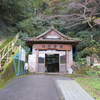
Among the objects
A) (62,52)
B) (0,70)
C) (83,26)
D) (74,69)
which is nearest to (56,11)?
(83,26)

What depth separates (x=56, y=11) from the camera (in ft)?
65.0

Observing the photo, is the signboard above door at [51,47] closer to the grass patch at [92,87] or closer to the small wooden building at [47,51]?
the small wooden building at [47,51]

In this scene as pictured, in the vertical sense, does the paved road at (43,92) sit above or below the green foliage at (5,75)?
below

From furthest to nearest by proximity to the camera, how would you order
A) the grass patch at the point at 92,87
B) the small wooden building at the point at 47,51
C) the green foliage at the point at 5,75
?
the small wooden building at the point at 47,51
the green foliage at the point at 5,75
the grass patch at the point at 92,87

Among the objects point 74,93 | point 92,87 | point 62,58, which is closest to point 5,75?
point 74,93

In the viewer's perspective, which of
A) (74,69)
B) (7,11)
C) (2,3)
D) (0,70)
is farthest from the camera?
(7,11)

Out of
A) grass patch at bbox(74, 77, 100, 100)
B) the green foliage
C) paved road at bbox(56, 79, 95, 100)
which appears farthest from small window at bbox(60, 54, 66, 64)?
paved road at bbox(56, 79, 95, 100)

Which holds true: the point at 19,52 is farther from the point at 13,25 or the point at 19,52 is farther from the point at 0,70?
the point at 13,25

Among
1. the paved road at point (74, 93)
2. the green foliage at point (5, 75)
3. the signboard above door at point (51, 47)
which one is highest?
the signboard above door at point (51, 47)

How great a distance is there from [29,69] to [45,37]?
13.4 feet

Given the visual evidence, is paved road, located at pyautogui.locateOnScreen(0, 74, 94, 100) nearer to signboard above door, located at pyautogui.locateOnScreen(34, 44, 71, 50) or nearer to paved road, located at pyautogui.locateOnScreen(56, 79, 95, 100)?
paved road, located at pyautogui.locateOnScreen(56, 79, 95, 100)

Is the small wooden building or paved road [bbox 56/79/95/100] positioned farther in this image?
the small wooden building

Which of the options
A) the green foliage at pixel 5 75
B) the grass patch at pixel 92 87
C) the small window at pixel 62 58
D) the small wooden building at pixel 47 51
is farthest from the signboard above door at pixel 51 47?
the grass patch at pixel 92 87

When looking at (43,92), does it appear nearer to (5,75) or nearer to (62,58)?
(5,75)
